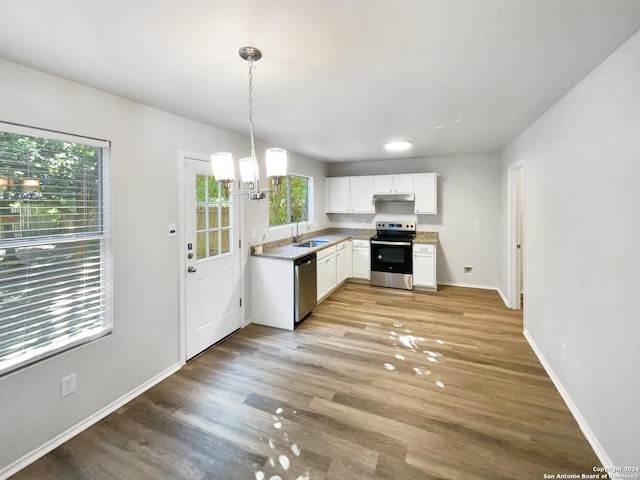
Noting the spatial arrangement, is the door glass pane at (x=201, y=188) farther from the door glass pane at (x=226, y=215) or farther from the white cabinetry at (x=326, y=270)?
the white cabinetry at (x=326, y=270)

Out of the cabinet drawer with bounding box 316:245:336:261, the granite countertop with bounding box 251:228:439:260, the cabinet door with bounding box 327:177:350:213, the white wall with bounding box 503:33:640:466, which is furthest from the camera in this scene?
the cabinet door with bounding box 327:177:350:213

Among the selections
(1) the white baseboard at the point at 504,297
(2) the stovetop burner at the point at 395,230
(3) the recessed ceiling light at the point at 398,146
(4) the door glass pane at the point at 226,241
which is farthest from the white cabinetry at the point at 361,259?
(4) the door glass pane at the point at 226,241

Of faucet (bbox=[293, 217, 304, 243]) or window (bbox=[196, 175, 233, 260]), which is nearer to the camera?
window (bbox=[196, 175, 233, 260])

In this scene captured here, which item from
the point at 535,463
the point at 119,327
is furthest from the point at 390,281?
the point at 119,327

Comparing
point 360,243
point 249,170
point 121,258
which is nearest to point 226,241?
point 121,258

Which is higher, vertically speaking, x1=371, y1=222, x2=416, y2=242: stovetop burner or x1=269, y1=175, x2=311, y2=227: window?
x1=269, y1=175, x2=311, y2=227: window

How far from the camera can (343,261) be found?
5543mm

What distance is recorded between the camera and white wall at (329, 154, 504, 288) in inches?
206

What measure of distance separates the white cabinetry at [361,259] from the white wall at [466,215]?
1052 mm

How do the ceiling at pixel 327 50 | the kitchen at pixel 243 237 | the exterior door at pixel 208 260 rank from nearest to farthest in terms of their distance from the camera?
the ceiling at pixel 327 50
the kitchen at pixel 243 237
the exterior door at pixel 208 260

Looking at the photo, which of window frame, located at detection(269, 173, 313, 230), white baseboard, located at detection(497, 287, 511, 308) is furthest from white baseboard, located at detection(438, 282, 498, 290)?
window frame, located at detection(269, 173, 313, 230)

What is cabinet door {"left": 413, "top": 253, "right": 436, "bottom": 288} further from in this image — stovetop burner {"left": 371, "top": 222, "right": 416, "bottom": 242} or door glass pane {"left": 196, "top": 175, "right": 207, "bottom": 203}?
door glass pane {"left": 196, "top": 175, "right": 207, "bottom": 203}

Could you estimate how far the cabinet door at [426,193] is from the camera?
537 centimetres

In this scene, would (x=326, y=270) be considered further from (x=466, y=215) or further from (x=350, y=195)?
(x=466, y=215)
